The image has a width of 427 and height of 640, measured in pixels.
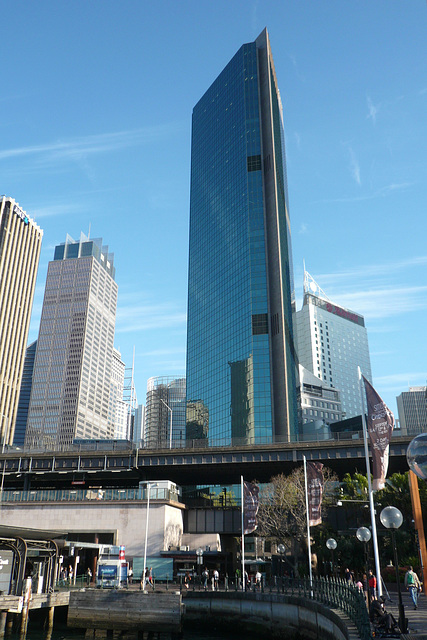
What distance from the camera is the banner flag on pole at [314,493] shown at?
48.4 metres

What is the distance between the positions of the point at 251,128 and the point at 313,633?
148365 millimetres

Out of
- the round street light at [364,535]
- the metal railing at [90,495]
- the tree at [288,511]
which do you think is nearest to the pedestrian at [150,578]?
the metal railing at [90,495]

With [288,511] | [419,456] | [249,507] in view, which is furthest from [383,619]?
[288,511]

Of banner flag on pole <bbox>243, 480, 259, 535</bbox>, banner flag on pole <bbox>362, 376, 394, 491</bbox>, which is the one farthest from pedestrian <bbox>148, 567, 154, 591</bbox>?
banner flag on pole <bbox>362, 376, 394, 491</bbox>

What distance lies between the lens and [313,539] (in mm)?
68938

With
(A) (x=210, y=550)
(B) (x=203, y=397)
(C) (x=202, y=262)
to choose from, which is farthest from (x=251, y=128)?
(A) (x=210, y=550)

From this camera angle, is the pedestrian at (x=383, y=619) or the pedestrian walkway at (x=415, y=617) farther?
the pedestrian at (x=383, y=619)

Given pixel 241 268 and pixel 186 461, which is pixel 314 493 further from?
pixel 241 268

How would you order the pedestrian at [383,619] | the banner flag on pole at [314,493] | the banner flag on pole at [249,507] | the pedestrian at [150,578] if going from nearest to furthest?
the pedestrian at [383,619]
the banner flag on pole at [314,493]
the banner flag on pole at [249,507]
the pedestrian at [150,578]

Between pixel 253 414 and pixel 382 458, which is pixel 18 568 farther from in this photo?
pixel 253 414

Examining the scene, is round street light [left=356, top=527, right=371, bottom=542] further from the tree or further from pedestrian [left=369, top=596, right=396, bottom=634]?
the tree

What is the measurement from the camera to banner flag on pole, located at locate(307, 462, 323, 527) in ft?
159

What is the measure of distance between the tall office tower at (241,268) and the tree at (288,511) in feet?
205

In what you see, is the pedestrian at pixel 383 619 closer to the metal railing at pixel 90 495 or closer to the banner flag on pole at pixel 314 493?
the banner flag on pole at pixel 314 493
